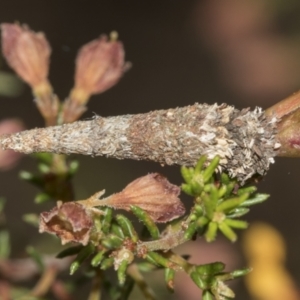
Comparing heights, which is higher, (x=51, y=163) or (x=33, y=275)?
(x=51, y=163)

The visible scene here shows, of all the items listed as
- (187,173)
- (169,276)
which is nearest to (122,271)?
(169,276)

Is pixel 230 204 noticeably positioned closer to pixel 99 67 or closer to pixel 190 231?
pixel 190 231

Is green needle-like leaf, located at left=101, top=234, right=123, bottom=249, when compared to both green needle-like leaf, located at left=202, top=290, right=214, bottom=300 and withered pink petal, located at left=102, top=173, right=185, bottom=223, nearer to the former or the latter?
withered pink petal, located at left=102, top=173, right=185, bottom=223

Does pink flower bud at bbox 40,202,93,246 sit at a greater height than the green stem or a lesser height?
greater

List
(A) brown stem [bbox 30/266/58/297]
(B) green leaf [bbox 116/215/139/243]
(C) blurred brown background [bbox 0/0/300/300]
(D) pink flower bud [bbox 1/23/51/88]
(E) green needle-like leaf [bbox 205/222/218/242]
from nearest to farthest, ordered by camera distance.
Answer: (E) green needle-like leaf [bbox 205/222/218/242], (B) green leaf [bbox 116/215/139/243], (D) pink flower bud [bbox 1/23/51/88], (A) brown stem [bbox 30/266/58/297], (C) blurred brown background [bbox 0/0/300/300]

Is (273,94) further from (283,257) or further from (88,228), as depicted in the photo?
(88,228)

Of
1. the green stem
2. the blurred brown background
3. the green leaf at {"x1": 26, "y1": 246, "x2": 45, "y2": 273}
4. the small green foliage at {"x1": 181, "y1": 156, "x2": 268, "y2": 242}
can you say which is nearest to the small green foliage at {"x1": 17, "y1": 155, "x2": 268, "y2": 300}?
the small green foliage at {"x1": 181, "y1": 156, "x2": 268, "y2": 242}

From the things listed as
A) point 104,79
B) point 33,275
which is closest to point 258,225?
point 33,275

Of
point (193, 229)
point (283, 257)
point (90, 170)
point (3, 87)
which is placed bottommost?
point (283, 257)
